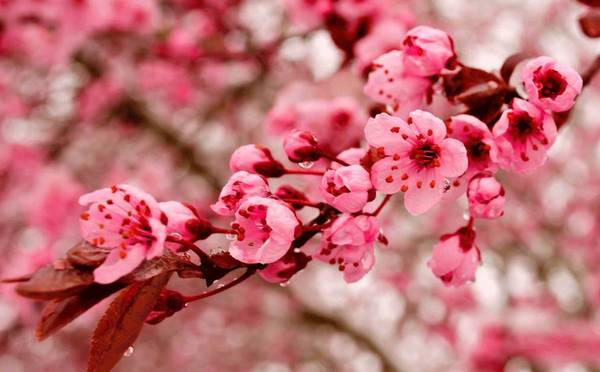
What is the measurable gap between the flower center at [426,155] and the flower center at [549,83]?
0.54ft

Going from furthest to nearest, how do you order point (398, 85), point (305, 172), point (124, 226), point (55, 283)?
point (398, 85)
point (305, 172)
point (124, 226)
point (55, 283)

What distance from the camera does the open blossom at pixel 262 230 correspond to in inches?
32.6

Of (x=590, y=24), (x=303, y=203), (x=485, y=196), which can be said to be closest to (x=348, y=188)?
(x=303, y=203)

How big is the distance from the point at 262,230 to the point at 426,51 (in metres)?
0.39

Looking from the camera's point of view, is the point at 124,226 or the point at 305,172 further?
the point at 305,172

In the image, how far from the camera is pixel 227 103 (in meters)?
3.73

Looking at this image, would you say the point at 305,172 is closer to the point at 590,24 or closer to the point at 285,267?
the point at 285,267

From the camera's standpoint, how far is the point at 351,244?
0.89 metres

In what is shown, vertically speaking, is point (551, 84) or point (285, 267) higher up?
point (551, 84)

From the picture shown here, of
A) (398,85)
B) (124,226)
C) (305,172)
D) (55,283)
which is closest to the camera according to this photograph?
(55,283)

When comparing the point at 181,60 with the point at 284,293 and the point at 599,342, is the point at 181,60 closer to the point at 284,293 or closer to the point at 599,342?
the point at 284,293

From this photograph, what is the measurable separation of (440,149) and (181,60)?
222 cm

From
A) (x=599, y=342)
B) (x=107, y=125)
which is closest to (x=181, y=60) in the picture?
(x=107, y=125)

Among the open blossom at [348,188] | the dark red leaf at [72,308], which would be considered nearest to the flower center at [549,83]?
the open blossom at [348,188]
